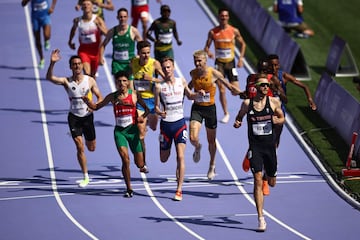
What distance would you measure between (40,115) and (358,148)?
7.06 meters

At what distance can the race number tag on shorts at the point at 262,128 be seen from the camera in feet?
56.0

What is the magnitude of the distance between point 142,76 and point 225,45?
3.17 m

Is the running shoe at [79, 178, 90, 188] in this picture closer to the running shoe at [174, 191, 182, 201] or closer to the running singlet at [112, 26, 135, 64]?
the running shoe at [174, 191, 182, 201]

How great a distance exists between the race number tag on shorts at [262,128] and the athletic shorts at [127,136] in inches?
87.3

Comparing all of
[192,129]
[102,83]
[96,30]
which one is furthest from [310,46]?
[192,129]

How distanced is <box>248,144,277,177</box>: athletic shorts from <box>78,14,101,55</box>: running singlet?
6571 millimetres

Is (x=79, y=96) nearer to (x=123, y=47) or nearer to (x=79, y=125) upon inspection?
(x=79, y=125)

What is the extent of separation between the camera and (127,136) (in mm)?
18203

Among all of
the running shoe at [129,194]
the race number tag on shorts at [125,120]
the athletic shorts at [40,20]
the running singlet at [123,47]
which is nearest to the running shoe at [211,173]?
the running shoe at [129,194]

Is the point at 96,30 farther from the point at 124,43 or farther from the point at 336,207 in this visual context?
the point at 336,207

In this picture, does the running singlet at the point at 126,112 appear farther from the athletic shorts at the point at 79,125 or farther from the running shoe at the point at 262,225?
the running shoe at the point at 262,225

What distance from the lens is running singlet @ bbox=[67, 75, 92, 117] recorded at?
19.0 metres

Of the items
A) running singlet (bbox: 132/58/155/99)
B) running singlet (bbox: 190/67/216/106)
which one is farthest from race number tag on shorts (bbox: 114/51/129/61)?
running singlet (bbox: 190/67/216/106)

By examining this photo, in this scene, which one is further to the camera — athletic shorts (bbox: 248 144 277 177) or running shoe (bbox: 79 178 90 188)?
running shoe (bbox: 79 178 90 188)
